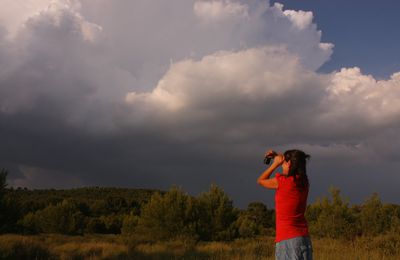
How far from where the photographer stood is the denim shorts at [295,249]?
4824mm

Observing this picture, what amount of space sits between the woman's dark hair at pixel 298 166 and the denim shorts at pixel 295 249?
2.01ft

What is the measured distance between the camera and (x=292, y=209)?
488 centimetres

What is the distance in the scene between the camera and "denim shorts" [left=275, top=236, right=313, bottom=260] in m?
4.82

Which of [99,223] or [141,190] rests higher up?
[141,190]

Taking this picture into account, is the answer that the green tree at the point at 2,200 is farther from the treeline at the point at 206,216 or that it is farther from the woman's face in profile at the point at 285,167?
the woman's face in profile at the point at 285,167

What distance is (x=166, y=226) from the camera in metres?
33.3

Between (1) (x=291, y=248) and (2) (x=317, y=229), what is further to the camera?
(2) (x=317, y=229)

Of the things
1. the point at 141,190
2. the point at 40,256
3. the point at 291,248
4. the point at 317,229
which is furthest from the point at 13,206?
the point at 141,190

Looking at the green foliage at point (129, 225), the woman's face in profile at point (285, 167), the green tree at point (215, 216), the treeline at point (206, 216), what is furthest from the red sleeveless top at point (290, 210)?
the green foliage at point (129, 225)

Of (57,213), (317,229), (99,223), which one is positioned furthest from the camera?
(99,223)

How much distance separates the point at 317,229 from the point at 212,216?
8.68m

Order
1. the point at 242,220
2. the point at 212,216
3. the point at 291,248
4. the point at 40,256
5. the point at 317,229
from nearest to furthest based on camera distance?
the point at 291,248, the point at 40,256, the point at 317,229, the point at 212,216, the point at 242,220

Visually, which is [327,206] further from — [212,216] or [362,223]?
[212,216]

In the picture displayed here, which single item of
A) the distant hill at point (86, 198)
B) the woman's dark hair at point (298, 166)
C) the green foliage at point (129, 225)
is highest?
the distant hill at point (86, 198)
